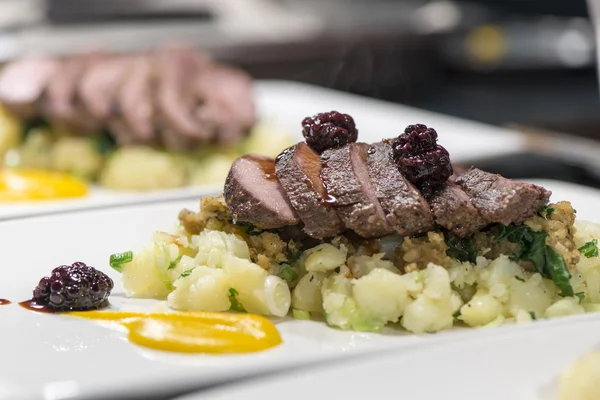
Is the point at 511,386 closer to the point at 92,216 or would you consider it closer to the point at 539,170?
the point at 92,216

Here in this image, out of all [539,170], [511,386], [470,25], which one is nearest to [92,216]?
[511,386]

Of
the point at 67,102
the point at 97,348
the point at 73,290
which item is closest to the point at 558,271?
the point at 97,348

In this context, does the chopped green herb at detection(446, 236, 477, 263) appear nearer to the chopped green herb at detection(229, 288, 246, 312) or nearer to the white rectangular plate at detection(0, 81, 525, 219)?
the chopped green herb at detection(229, 288, 246, 312)

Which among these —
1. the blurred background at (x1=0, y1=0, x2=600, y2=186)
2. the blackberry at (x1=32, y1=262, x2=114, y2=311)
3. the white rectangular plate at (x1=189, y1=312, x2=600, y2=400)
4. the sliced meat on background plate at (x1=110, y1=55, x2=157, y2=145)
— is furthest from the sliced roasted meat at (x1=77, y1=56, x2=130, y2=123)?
the white rectangular plate at (x1=189, y1=312, x2=600, y2=400)

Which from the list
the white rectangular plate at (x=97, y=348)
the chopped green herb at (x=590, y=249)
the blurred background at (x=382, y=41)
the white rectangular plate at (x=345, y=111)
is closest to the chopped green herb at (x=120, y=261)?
the white rectangular plate at (x=97, y=348)

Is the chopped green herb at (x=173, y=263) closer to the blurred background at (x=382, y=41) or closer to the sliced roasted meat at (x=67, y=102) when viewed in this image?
the sliced roasted meat at (x=67, y=102)

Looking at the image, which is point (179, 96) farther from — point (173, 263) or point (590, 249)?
point (590, 249)
